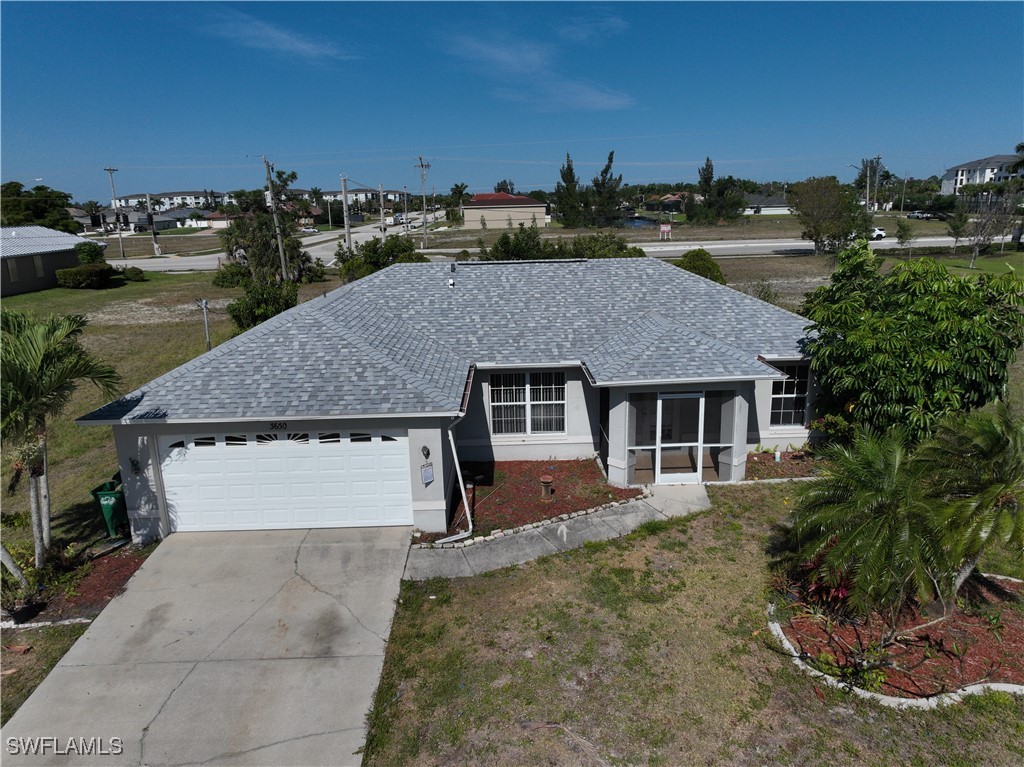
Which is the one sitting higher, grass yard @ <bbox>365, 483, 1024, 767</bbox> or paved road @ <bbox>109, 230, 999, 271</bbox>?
paved road @ <bbox>109, 230, 999, 271</bbox>

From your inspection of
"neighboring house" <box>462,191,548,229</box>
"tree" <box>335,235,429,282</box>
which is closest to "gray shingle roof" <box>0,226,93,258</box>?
"tree" <box>335,235,429,282</box>

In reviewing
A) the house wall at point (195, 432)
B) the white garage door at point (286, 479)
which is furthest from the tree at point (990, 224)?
the white garage door at point (286, 479)

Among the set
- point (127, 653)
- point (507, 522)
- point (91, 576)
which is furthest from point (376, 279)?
point (127, 653)

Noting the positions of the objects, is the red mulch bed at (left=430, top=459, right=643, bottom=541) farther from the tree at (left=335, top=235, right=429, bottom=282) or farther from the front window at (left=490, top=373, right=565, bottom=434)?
the tree at (left=335, top=235, right=429, bottom=282)

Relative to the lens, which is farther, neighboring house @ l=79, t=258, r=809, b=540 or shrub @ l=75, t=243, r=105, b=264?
shrub @ l=75, t=243, r=105, b=264

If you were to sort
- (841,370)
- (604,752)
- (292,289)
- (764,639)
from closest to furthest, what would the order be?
1. (604,752)
2. (764,639)
3. (841,370)
4. (292,289)

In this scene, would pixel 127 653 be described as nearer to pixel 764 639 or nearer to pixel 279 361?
pixel 279 361

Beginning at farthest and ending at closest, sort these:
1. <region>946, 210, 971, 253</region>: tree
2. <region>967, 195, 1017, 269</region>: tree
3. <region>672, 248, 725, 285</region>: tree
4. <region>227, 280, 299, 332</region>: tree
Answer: <region>946, 210, 971, 253</region>: tree
<region>967, 195, 1017, 269</region>: tree
<region>672, 248, 725, 285</region>: tree
<region>227, 280, 299, 332</region>: tree

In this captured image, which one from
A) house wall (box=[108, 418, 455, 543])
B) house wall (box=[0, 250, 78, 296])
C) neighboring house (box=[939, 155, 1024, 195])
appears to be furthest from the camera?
neighboring house (box=[939, 155, 1024, 195])
